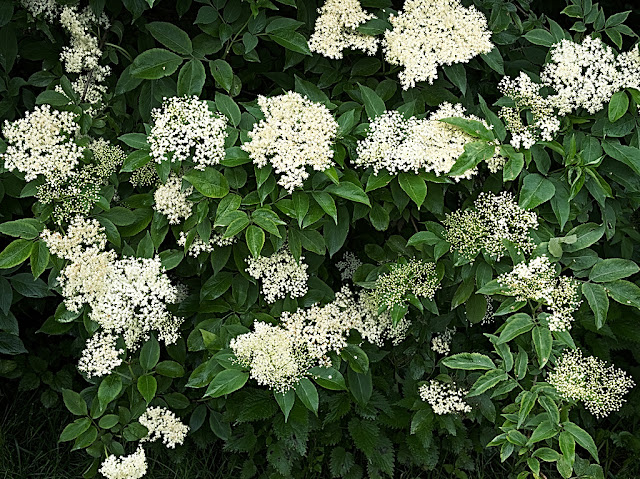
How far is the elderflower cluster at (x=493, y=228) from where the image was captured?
8.46 feet

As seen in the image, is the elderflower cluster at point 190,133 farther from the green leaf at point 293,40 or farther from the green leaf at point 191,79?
the green leaf at point 293,40

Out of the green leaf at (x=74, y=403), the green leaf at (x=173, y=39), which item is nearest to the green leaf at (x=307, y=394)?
the green leaf at (x=74, y=403)

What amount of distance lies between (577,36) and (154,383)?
205cm

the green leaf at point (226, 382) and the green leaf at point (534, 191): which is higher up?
the green leaf at point (534, 191)

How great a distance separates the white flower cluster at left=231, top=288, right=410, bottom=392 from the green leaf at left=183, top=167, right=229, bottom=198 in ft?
1.60

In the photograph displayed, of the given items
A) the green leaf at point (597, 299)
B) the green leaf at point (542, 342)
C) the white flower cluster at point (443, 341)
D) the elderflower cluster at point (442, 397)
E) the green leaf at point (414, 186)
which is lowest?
the elderflower cluster at point (442, 397)

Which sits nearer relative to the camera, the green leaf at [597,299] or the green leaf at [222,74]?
the green leaf at [597,299]

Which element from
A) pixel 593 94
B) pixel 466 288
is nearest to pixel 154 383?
pixel 466 288

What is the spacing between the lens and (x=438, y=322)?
3268mm

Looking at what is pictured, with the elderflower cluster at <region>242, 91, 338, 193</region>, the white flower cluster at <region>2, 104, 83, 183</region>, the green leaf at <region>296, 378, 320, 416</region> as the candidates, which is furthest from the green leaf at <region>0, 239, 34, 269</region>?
the green leaf at <region>296, 378, 320, 416</region>

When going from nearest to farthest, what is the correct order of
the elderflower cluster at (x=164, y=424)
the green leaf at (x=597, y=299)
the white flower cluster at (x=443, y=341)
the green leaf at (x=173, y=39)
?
the green leaf at (x=597, y=299) → the green leaf at (x=173, y=39) → the elderflower cluster at (x=164, y=424) → the white flower cluster at (x=443, y=341)

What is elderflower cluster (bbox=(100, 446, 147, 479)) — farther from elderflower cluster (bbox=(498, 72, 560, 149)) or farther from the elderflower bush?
elderflower cluster (bbox=(498, 72, 560, 149))

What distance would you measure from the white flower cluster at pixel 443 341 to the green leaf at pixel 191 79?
1498mm

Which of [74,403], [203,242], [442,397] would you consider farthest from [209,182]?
[442,397]
